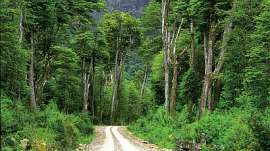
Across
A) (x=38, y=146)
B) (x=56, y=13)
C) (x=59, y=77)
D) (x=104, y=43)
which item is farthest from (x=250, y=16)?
(x=104, y=43)

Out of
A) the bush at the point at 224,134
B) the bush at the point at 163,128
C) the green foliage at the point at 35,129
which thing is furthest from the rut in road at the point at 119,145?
the bush at the point at 224,134

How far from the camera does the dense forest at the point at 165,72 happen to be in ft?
65.8

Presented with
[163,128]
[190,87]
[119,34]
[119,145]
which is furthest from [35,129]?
[119,34]

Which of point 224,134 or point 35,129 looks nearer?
point 224,134

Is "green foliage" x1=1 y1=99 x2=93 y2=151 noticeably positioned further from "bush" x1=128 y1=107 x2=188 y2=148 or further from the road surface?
"bush" x1=128 y1=107 x2=188 y2=148

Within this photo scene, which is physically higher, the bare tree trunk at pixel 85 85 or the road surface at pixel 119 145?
the road surface at pixel 119 145

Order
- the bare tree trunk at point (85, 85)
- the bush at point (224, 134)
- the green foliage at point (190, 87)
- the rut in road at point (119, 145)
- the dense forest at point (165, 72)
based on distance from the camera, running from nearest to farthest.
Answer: the bush at point (224, 134)
the dense forest at point (165, 72)
the rut in road at point (119, 145)
the green foliage at point (190, 87)
the bare tree trunk at point (85, 85)

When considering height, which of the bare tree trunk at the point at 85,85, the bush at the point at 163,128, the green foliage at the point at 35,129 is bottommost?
the bare tree trunk at the point at 85,85

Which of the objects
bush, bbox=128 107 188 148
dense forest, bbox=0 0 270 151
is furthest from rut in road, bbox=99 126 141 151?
bush, bbox=128 107 188 148


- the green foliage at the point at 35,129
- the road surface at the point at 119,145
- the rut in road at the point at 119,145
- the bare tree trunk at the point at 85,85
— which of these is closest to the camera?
the green foliage at the point at 35,129

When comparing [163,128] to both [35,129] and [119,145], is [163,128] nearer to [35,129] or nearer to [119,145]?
[119,145]

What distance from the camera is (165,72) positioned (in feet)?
131

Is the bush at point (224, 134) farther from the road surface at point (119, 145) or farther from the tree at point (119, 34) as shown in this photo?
the tree at point (119, 34)

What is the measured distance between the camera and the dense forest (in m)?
20.0
